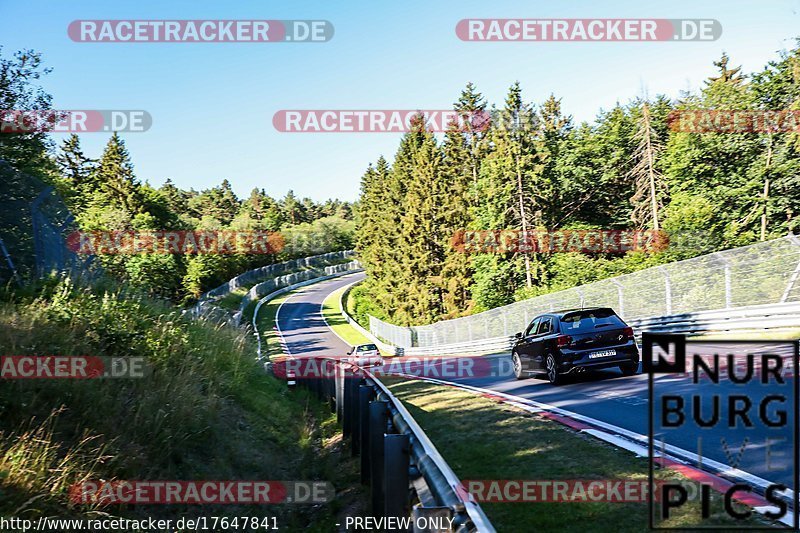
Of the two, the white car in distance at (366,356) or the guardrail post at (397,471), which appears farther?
the white car in distance at (366,356)

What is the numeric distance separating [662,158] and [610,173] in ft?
22.6

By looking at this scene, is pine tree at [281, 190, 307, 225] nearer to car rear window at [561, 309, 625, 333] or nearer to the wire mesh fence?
the wire mesh fence

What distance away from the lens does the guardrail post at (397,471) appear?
4.72 meters

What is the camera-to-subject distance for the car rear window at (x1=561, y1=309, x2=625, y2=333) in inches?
535

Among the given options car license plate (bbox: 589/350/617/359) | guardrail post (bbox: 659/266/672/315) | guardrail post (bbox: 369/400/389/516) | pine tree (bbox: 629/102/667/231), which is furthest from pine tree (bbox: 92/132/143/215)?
guardrail post (bbox: 369/400/389/516)

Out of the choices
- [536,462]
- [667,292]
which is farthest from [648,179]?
[536,462]

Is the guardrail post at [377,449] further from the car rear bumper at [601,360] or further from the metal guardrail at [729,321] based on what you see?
the metal guardrail at [729,321]

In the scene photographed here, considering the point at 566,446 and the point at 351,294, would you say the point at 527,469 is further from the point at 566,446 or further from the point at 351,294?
the point at 351,294

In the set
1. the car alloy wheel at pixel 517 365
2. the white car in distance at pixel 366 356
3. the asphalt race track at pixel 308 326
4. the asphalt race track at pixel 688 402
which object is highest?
the asphalt race track at pixel 688 402

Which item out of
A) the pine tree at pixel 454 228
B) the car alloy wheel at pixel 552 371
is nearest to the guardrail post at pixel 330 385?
the car alloy wheel at pixel 552 371

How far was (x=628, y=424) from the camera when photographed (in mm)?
8516

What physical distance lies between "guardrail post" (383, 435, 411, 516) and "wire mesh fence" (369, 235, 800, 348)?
16.0 meters

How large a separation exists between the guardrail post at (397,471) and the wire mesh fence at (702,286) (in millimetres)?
15990

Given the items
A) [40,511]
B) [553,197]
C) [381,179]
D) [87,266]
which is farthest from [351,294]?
[40,511]
